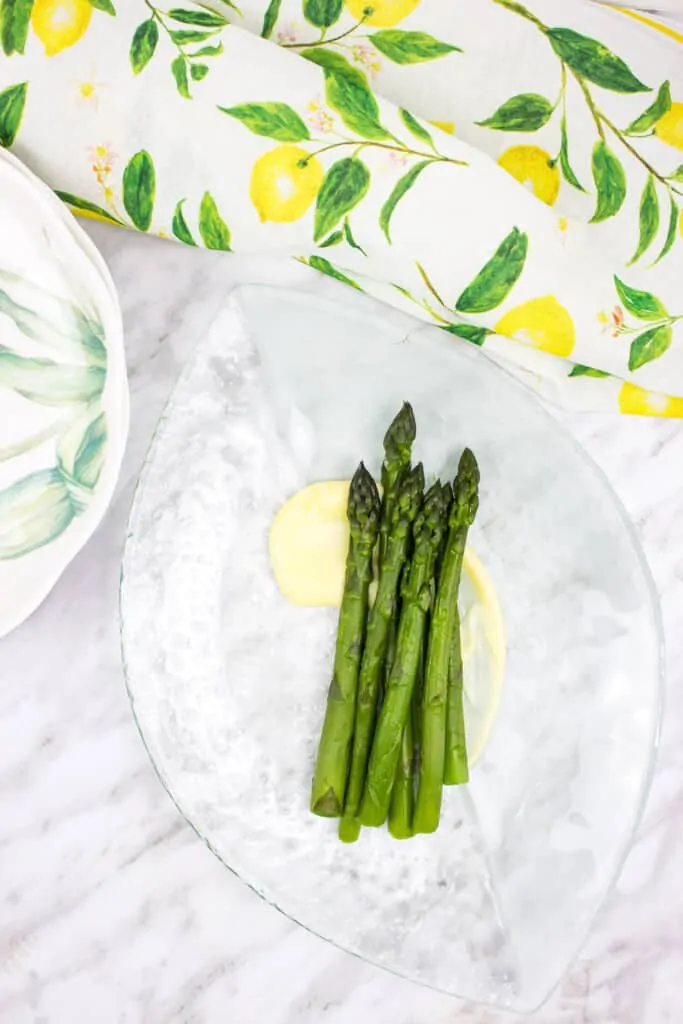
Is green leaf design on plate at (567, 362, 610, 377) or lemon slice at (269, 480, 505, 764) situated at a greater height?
green leaf design on plate at (567, 362, 610, 377)

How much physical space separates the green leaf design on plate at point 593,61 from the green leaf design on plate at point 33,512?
1.88ft

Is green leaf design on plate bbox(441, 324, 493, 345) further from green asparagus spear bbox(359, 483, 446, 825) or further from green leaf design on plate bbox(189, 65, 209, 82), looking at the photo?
green leaf design on plate bbox(189, 65, 209, 82)

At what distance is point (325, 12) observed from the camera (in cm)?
72

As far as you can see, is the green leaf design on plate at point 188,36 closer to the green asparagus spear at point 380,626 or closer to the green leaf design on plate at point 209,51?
the green leaf design on plate at point 209,51

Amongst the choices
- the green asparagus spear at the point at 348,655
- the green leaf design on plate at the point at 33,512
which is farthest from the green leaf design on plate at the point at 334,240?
the green leaf design on plate at the point at 33,512

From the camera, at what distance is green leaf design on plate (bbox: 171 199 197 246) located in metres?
0.73

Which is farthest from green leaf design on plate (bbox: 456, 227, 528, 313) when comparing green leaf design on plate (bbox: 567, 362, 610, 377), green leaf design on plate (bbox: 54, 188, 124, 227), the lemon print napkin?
green leaf design on plate (bbox: 54, 188, 124, 227)

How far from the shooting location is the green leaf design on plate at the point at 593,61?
28.2 inches

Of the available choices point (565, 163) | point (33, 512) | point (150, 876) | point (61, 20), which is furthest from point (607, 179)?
point (150, 876)

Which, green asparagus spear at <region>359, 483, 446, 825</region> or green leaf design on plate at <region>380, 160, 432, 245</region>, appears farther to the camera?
green asparagus spear at <region>359, 483, 446, 825</region>

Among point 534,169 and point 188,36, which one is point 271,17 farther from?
point 534,169

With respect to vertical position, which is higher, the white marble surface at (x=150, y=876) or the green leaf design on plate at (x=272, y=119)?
the green leaf design on plate at (x=272, y=119)

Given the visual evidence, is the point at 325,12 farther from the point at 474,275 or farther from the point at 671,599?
the point at 671,599

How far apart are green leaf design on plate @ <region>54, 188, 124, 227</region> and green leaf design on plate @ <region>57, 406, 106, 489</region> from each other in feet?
0.56
